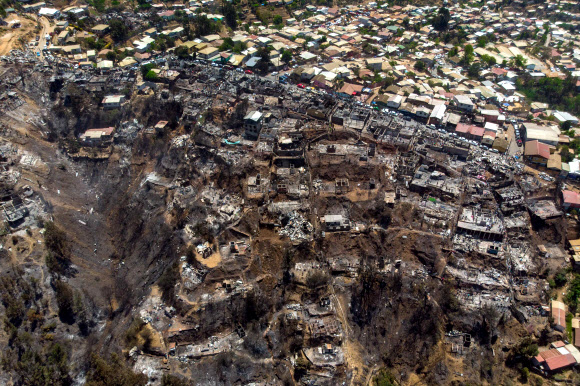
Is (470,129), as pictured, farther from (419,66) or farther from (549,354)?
(549,354)

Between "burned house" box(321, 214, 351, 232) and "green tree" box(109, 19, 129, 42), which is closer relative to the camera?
"burned house" box(321, 214, 351, 232)

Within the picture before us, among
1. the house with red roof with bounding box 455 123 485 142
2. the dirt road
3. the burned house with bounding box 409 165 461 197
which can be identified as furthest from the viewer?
the dirt road

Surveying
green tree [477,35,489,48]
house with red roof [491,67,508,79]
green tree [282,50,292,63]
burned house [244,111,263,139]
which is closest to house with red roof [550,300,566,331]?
burned house [244,111,263,139]

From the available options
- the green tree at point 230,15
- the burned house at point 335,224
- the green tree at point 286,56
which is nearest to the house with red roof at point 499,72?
the green tree at point 286,56

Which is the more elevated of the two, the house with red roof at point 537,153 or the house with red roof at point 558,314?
the house with red roof at point 537,153

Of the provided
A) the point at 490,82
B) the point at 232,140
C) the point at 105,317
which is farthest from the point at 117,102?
the point at 490,82

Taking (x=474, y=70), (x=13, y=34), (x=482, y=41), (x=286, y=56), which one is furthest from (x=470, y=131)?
(x=13, y=34)

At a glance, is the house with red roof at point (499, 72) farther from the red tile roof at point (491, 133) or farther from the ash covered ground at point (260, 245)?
the ash covered ground at point (260, 245)

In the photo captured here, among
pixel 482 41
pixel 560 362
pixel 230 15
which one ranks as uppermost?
pixel 230 15

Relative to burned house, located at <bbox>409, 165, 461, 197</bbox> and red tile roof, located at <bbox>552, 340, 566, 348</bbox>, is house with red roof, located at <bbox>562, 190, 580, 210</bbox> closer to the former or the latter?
burned house, located at <bbox>409, 165, 461, 197</bbox>

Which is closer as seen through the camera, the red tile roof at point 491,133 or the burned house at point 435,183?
the burned house at point 435,183
